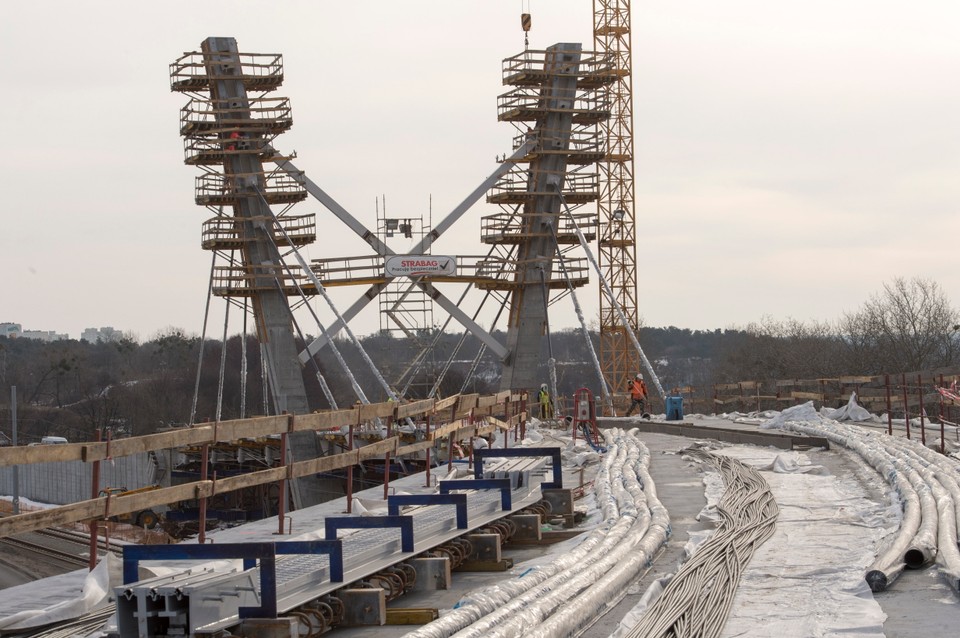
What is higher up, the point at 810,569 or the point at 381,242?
the point at 381,242

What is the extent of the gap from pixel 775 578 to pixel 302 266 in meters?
37.6

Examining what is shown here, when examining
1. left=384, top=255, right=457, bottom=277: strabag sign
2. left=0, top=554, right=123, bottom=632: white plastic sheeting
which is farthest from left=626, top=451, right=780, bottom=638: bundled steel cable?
left=384, top=255, right=457, bottom=277: strabag sign

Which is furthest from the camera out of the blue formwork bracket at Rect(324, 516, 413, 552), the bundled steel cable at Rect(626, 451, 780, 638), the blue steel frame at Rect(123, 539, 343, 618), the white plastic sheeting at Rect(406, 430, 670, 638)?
the blue formwork bracket at Rect(324, 516, 413, 552)

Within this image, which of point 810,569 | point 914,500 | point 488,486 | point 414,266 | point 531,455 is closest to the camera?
point 810,569

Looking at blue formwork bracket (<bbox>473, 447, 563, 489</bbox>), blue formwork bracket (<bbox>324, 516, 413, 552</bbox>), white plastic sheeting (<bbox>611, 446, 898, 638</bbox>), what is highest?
blue formwork bracket (<bbox>473, 447, 563, 489</bbox>)

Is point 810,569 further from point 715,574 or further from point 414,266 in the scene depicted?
point 414,266

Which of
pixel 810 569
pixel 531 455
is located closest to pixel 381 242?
pixel 531 455

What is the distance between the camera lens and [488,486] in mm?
15039

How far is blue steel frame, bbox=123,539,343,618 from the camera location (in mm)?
9008

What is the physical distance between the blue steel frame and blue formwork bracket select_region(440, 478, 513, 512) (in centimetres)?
457

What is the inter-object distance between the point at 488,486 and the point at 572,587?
15.0 feet

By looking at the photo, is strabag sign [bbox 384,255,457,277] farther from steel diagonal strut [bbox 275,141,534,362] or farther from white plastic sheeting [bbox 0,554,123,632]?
white plastic sheeting [bbox 0,554,123,632]

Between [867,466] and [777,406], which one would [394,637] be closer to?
[867,466]

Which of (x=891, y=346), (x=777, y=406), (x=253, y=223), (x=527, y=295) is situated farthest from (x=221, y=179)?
(x=891, y=346)
